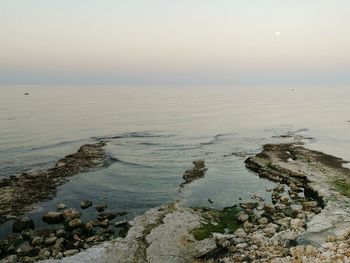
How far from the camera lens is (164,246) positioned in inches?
664

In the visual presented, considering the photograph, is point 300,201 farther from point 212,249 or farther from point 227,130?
point 227,130

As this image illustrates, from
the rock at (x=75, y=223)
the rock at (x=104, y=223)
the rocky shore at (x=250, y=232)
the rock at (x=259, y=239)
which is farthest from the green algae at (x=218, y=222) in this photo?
the rock at (x=75, y=223)

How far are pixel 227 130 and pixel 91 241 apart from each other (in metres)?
Answer: 49.8

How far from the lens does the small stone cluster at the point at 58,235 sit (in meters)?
16.8

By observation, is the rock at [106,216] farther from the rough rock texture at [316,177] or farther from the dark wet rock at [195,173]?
the rough rock texture at [316,177]

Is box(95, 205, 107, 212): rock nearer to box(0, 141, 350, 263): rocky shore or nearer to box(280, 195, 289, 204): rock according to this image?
box(0, 141, 350, 263): rocky shore

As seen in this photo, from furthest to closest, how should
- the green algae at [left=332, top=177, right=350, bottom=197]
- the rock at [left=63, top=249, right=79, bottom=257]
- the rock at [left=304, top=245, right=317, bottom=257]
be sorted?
the green algae at [left=332, top=177, right=350, bottom=197]
the rock at [left=63, top=249, right=79, bottom=257]
the rock at [left=304, top=245, right=317, bottom=257]

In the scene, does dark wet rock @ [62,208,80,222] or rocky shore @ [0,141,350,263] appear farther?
dark wet rock @ [62,208,80,222]

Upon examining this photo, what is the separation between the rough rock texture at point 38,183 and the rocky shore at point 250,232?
805 centimetres

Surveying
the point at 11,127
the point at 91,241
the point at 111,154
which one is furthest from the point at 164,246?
the point at 11,127

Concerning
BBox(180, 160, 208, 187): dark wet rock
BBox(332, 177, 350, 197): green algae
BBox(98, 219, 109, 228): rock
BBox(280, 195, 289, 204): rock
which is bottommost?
BBox(180, 160, 208, 187): dark wet rock

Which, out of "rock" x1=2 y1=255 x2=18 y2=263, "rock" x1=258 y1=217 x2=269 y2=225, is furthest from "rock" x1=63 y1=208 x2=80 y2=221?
"rock" x1=258 y1=217 x2=269 y2=225

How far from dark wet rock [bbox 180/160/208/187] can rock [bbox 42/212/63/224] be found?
35.6 ft

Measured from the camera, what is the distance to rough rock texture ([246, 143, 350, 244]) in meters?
17.4
